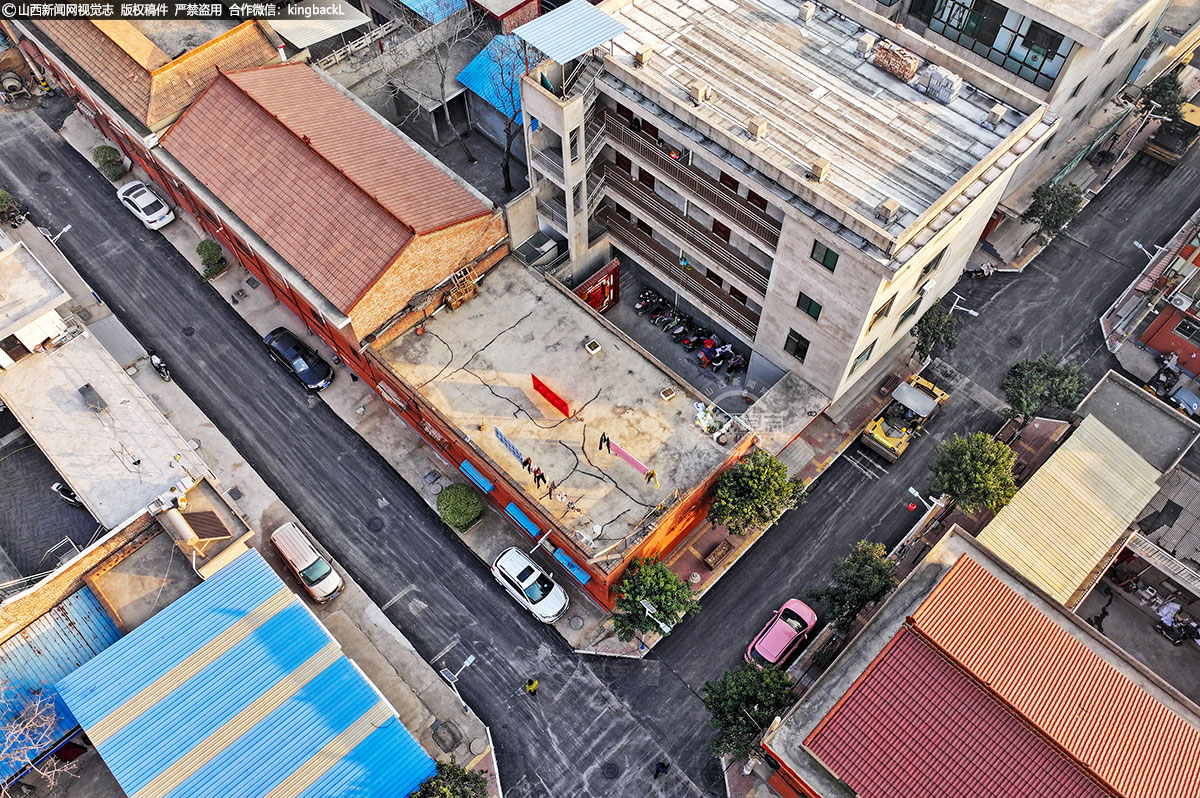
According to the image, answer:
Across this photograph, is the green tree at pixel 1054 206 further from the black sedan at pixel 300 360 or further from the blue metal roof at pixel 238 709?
the blue metal roof at pixel 238 709

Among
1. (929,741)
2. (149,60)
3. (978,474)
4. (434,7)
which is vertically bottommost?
(929,741)

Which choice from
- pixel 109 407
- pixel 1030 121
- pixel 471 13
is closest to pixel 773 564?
pixel 1030 121

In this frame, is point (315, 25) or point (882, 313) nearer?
point (882, 313)

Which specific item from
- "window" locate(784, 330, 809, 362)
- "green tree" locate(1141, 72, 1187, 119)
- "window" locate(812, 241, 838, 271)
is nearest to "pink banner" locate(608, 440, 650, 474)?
"window" locate(784, 330, 809, 362)

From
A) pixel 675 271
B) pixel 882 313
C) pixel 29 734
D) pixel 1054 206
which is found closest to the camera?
pixel 29 734

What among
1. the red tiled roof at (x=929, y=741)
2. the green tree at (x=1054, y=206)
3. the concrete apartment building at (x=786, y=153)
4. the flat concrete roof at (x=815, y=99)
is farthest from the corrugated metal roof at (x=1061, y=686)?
the green tree at (x=1054, y=206)

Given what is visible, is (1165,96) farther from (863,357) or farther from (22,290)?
(22,290)

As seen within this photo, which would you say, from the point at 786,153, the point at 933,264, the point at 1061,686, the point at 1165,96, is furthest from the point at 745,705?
the point at 1165,96
